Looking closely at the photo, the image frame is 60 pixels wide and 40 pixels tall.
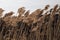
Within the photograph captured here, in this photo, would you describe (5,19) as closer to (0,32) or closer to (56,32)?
(0,32)

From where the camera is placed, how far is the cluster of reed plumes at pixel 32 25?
2.42 feet

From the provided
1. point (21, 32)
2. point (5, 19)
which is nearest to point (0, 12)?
point (5, 19)

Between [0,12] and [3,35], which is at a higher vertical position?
[0,12]

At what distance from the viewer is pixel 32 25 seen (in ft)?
2.62

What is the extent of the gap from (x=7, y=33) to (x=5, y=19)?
76mm

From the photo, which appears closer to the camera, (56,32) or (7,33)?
(56,32)

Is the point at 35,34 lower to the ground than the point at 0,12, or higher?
lower

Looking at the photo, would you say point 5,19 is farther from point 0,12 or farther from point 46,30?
point 46,30

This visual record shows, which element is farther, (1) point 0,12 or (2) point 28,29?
(1) point 0,12

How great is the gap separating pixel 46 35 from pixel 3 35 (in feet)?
0.70

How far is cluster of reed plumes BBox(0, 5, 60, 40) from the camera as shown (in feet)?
2.42

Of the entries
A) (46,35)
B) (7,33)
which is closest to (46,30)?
(46,35)

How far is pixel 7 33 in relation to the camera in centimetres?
85

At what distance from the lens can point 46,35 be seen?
748 millimetres
